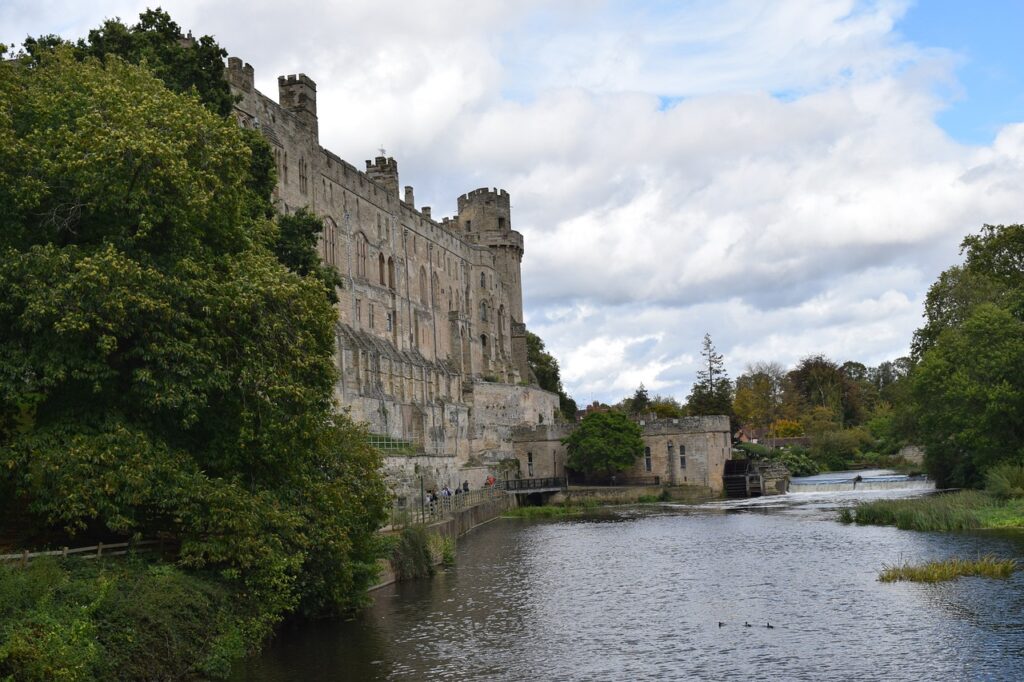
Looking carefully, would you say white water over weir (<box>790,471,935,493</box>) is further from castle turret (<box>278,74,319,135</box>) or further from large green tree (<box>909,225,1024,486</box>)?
castle turret (<box>278,74,319,135</box>)

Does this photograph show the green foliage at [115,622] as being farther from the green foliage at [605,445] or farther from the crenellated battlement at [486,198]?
the crenellated battlement at [486,198]

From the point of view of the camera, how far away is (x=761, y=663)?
16625 mm

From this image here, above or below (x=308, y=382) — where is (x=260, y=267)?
above

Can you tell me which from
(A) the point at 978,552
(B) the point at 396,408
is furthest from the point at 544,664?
(B) the point at 396,408

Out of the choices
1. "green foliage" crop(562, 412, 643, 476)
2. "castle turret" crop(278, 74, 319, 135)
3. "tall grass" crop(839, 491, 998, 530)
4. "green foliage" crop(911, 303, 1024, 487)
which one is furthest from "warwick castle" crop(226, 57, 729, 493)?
"green foliage" crop(911, 303, 1024, 487)

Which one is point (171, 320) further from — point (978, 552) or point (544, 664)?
point (978, 552)

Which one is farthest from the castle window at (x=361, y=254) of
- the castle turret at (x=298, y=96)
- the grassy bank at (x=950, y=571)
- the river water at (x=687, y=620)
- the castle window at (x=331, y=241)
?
the grassy bank at (x=950, y=571)

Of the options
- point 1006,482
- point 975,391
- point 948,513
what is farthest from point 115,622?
point 975,391

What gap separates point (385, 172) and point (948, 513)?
136 feet

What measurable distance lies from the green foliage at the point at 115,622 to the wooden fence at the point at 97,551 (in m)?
0.21

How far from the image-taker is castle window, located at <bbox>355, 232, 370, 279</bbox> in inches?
2228

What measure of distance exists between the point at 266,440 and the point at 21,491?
357 centimetres

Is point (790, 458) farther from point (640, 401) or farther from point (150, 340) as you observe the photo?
point (150, 340)

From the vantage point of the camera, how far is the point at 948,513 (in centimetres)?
3331
